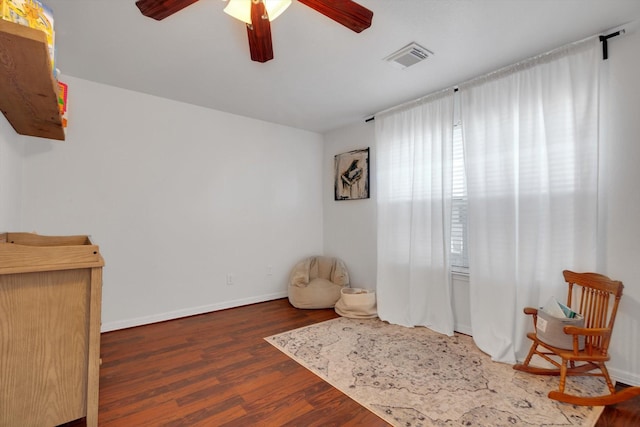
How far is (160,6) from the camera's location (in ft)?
4.45

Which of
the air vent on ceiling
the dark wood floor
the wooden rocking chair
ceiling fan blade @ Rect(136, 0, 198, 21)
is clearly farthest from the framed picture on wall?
ceiling fan blade @ Rect(136, 0, 198, 21)

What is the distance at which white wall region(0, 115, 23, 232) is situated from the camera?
179 cm

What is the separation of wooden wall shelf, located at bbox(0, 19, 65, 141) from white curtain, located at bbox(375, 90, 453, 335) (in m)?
2.82

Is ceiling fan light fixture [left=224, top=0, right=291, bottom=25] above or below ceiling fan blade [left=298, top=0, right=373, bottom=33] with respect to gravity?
above

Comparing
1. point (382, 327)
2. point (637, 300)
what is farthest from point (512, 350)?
point (382, 327)

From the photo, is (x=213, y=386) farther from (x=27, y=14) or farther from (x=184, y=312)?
(x=27, y=14)

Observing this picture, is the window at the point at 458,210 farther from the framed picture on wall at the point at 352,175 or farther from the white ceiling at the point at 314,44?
the framed picture on wall at the point at 352,175

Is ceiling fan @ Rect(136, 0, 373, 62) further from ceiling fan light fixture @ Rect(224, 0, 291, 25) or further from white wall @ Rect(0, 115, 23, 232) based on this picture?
white wall @ Rect(0, 115, 23, 232)

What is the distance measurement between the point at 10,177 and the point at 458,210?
141 inches

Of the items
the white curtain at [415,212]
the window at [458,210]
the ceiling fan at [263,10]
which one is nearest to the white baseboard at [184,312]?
the white curtain at [415,212]

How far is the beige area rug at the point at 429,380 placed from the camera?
1672mm

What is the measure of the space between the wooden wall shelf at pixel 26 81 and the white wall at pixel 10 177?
0.12 metres

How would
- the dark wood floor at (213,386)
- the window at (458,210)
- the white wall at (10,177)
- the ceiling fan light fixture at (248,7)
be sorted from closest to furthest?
1. the ceiling fan light fixture at (248,7)
2. the dark wood floor at (213,386)
3. the white wall at (10,177)
4. the window at (458,210)

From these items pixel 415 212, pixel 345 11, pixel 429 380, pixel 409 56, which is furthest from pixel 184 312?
pixel 409 56
